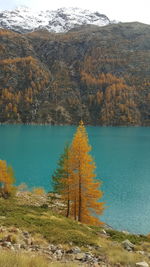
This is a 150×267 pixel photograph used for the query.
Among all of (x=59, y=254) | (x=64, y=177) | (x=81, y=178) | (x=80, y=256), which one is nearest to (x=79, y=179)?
(x=81, y=178)

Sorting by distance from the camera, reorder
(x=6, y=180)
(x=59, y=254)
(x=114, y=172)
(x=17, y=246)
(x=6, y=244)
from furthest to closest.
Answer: (x=114, y=172)
(x=6, y=180)
(x=59, y=254)
(x=17, y=246)
(x=6, y=244)

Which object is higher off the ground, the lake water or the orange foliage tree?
the orange foliage tree

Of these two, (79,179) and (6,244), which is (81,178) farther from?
(6,244)

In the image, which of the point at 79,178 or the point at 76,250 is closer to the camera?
the point at 76,250

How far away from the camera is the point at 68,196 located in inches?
1296

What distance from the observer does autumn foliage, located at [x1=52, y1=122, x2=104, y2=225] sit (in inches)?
1225

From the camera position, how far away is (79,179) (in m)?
31.7

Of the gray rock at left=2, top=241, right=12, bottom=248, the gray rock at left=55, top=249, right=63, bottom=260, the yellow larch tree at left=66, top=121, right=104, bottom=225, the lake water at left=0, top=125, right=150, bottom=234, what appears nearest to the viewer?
the gray rock at left=2, top=241, right=12, bottom=248

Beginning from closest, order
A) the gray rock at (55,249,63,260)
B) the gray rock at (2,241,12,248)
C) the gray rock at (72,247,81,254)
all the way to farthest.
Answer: the gray rock at (2,241,12,248)
the gray rock at (55,249,63,260)
the gray rock at (72,247,81,254)

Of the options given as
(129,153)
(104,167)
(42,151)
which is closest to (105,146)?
(129,153)

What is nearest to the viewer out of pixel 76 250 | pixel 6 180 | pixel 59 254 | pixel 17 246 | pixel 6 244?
pixel 6 244

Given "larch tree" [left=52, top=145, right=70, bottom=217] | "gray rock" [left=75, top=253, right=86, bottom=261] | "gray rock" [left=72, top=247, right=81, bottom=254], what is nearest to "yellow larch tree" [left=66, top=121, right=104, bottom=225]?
"larch tree" [left=52, top=145, right=70, bottom=217]

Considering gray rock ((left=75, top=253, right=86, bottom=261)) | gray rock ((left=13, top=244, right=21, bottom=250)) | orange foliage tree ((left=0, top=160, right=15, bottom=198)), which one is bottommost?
orange foliage tree ((left=0, top=160, right=15, bottom=198))

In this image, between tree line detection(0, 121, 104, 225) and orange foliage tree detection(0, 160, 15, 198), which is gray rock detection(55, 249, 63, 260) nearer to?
tree line detection(0, 121, 104, 225)
